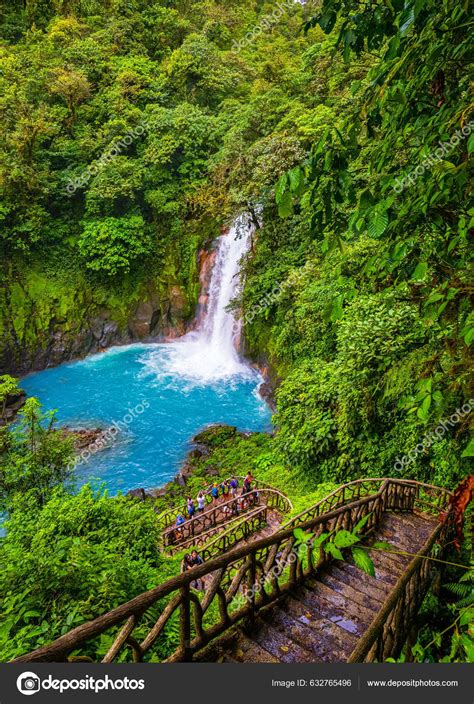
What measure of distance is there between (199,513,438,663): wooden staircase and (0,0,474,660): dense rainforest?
66 cm

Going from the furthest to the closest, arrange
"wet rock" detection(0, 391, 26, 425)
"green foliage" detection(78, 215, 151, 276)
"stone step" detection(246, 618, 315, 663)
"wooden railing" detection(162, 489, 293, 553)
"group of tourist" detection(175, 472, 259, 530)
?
"green foliage" detection(78, 215, 151, 276), "wet rock" detection(0, 391, 26, 425), "group of tourist" detection(175, 472, 259, 530), "wooden railing" detection(162, 489, 293, 553), "stone step" detection(246, 618, 315, 663)

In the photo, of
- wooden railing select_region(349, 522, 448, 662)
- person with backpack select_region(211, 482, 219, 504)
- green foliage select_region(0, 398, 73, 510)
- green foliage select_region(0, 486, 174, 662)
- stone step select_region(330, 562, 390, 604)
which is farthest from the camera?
person with backpack select_region(211, 482, 219, 504)

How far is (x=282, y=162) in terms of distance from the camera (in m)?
14.5

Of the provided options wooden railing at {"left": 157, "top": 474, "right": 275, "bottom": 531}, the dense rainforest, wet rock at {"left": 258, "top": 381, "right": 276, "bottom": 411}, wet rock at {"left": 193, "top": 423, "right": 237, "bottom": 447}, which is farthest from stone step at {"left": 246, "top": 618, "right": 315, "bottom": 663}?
wet rock at {"left": 258, "top": 381, "right": 276, "bottom": 411}

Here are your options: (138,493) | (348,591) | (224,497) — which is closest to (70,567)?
(348,591)

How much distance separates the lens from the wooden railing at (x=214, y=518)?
10305 mm

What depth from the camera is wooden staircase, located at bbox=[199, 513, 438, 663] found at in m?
3.56

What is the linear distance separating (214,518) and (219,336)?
12009 mm

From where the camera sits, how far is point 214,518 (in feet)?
36.7

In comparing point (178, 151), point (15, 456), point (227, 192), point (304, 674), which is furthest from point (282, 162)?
point (304, 674)

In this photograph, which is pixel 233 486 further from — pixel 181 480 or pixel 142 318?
pixel 142 318

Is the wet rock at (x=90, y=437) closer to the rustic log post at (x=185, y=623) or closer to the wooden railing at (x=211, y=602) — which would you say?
the wooden railing at (x=211, y=602)

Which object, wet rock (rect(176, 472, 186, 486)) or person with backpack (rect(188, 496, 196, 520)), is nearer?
person with backpack (rect(188, 496, 196, 520))

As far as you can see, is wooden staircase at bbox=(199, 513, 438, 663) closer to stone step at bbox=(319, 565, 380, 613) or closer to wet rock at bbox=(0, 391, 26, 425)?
stone step at bbox=(319, 565, 380, 613)
